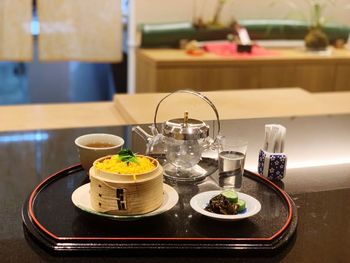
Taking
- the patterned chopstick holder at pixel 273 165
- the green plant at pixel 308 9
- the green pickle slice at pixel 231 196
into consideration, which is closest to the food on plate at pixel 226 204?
the green pickle slice at pixel 231 196

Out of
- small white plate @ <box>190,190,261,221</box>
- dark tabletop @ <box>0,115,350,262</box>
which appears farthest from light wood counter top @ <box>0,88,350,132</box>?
small white plate @ <box>190,190,261,221</box>

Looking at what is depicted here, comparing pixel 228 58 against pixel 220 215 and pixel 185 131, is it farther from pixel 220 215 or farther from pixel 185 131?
pixel 220 215

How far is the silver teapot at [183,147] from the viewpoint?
1126 mm

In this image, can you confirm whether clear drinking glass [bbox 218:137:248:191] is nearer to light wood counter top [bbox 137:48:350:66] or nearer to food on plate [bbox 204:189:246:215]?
food on plate [bbox 204:189:246:215]

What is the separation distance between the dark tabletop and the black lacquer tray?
17 mm

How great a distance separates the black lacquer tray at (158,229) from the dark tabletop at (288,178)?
0.02 meters

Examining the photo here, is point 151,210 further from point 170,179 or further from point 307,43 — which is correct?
point 307,43

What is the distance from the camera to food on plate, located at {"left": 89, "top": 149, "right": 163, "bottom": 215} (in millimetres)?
911

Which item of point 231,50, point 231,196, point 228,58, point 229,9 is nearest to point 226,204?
point 231,196

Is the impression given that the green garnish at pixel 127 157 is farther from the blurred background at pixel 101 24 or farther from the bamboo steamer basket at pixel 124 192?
the blurred background at pixel 101 24

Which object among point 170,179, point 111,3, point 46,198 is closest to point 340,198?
point 170,179

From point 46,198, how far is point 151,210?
24cm

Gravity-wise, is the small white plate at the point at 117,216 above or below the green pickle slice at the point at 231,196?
below

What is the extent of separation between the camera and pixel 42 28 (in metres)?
3.35
